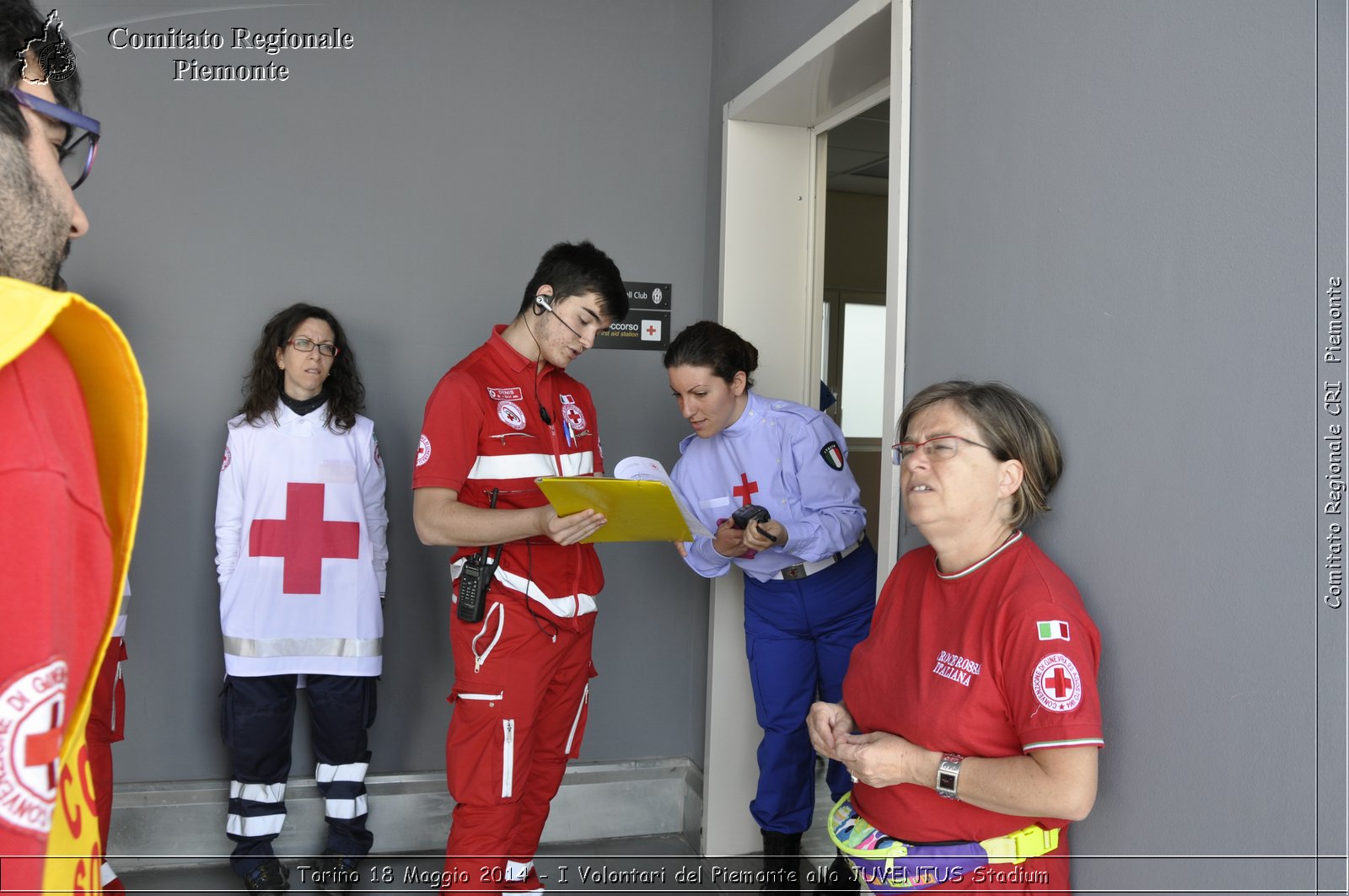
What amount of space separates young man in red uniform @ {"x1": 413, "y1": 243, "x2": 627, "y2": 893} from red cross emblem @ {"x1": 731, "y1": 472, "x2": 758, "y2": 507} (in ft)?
1.40

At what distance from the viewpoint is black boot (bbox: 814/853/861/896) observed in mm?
2551

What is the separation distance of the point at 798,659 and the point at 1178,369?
1494mm

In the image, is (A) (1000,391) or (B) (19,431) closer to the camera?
(B) (19,431)

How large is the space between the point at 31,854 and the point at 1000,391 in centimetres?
136

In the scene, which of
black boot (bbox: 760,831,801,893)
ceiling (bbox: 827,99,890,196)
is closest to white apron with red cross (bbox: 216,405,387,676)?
black boot (bbox: 760,831,801,893)

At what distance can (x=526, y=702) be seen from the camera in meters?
2.18

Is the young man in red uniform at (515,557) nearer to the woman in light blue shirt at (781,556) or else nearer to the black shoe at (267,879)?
the woman in light blue shirt at (781,556)

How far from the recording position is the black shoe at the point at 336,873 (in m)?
2.74

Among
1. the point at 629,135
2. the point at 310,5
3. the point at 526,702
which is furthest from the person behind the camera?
the point at 629,135

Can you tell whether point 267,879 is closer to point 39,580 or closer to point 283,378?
point 283,378

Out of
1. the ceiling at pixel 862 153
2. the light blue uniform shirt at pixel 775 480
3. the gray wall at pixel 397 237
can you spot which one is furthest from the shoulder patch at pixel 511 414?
the ceiling at pixel 862 153

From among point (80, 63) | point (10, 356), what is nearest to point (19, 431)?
point (10, 356)

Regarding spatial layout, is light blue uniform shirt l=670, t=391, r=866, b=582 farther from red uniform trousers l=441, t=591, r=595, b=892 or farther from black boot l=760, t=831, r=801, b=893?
black boot l=760, t=831, r=801, b=893

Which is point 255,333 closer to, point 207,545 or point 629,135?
point 207,545
